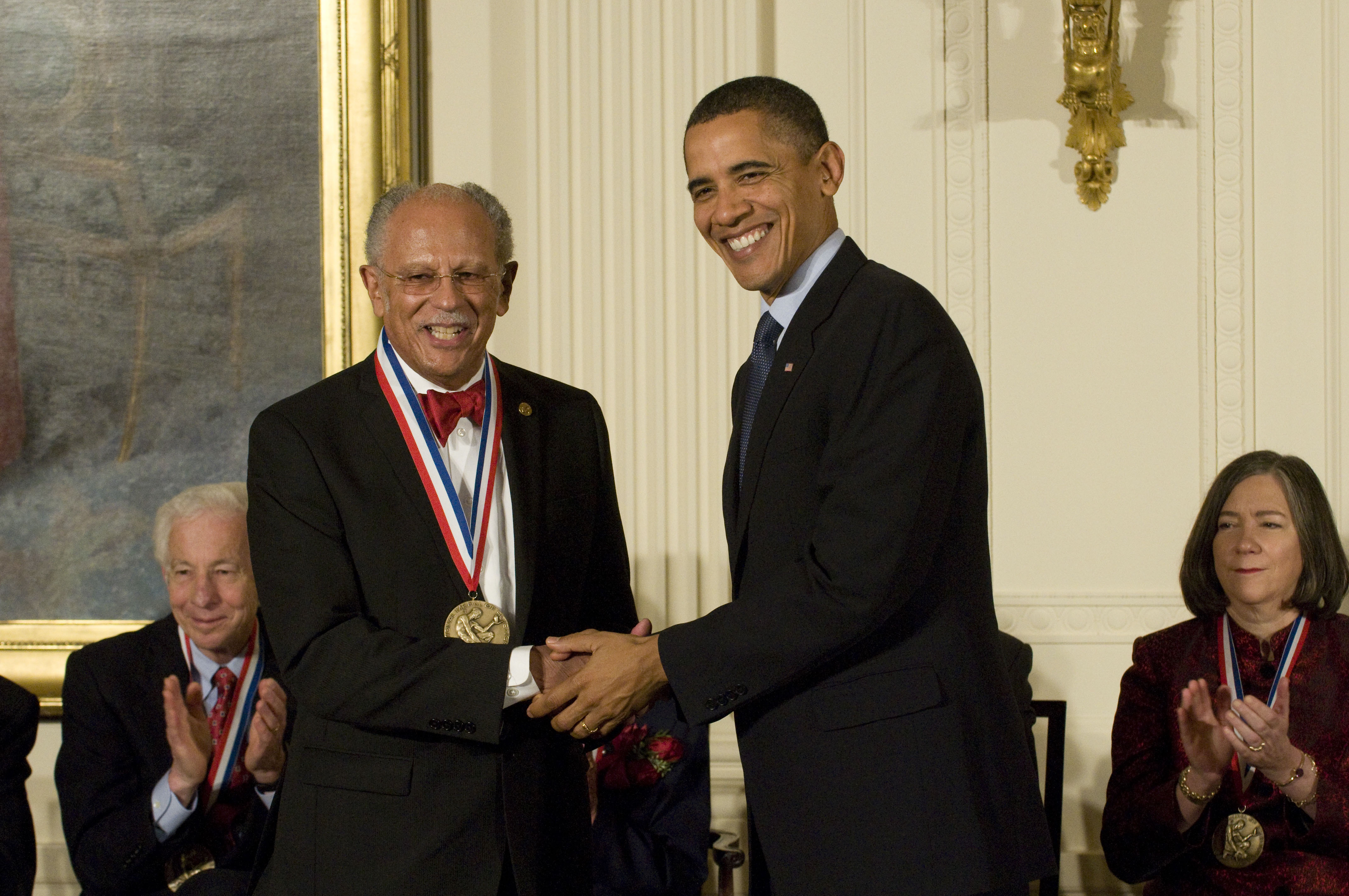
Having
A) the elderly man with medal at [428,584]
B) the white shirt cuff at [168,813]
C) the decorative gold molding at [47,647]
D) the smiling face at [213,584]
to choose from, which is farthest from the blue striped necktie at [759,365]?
the decorative gold molding at [47,647]

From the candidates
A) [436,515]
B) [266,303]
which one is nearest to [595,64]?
[266,303]

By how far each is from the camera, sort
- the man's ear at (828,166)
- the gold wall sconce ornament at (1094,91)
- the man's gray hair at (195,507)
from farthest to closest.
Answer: the gold wall sconce ornament at (1094,91) → the man's gray hair at (195,507) → the man's ear at (828,166)

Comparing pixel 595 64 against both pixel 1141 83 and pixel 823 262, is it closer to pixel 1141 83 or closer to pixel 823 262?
pixel 1141 83

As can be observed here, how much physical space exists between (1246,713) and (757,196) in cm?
181

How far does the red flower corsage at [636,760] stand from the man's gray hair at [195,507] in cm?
131

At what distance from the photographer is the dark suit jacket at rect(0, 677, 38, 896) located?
323cm

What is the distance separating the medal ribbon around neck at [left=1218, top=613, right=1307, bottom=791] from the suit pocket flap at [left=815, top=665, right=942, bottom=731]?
1.80m

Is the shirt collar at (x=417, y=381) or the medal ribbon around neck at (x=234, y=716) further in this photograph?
the medal ribbon around neck at (x=234, y=716)

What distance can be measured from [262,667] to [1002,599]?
2303 millimetres

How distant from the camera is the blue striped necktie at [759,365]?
2.27 metres

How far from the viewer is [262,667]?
3.64 m

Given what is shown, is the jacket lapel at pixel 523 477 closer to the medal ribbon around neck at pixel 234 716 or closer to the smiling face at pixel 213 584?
the smiling face at pixel 213 584

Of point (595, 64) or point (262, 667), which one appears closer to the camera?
point (262, 667)

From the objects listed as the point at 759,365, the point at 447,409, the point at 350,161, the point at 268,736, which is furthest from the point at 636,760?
the point at 350,161
